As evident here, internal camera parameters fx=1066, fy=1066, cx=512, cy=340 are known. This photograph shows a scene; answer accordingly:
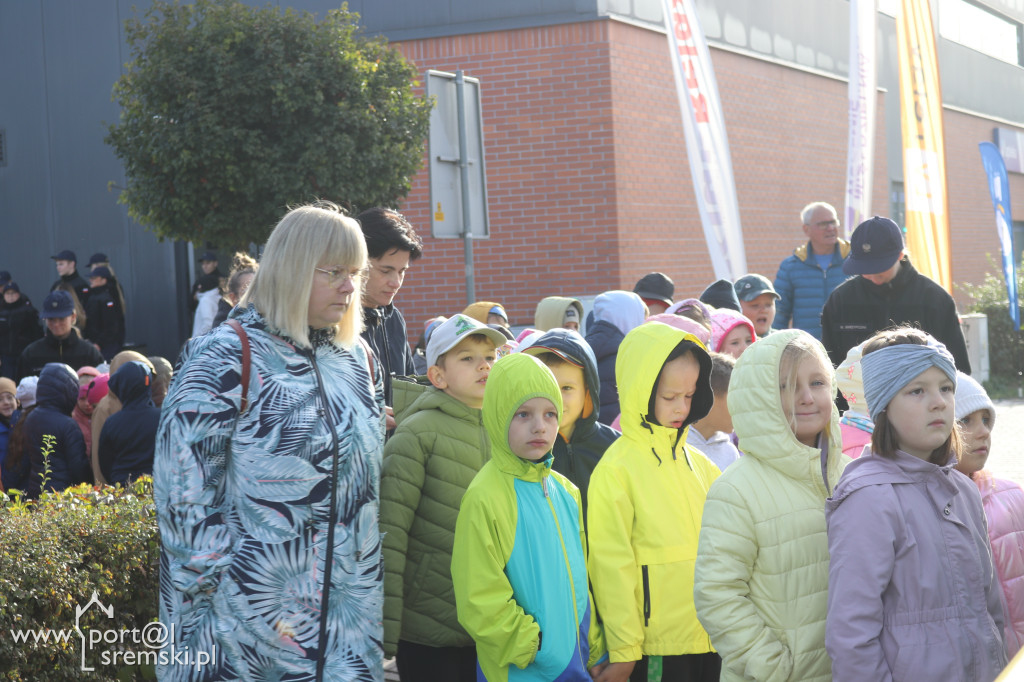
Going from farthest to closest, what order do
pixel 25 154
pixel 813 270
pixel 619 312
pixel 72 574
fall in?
pixel 25 154 → pixel 813 270 → pixel 619 312 → pixel 72 574

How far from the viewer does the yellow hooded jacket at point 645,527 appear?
11.6ft

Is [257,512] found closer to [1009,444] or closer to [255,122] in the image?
[255,122]

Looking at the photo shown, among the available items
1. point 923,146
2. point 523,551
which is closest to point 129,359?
point 523,551

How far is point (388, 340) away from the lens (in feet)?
14.6

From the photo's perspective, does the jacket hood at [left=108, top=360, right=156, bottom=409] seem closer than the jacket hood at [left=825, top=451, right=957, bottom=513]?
→ No

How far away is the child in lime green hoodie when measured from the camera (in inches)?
127

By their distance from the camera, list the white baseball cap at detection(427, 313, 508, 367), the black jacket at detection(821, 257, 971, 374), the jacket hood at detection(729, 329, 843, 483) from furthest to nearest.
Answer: the black jacket at detection(821, 257, 971, 374) → the white baseball cap at detection(427, 313, 508, 367) → the jacket hood at detection(729, 329, 843, 483)

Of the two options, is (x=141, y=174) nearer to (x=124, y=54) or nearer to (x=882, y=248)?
(x=124, y=54)

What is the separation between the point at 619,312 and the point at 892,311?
156 cm

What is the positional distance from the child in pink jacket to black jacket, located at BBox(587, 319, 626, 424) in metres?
2.23

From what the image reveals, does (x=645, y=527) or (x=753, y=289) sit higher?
(x=753, y=289)

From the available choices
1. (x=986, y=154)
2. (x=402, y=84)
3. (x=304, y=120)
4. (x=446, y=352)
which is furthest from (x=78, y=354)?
(x=986, y=154)

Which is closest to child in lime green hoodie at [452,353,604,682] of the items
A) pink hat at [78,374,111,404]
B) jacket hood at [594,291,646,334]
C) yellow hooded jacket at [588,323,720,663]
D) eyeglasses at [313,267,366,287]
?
yellow hooded jacket at [588,323,720,663]

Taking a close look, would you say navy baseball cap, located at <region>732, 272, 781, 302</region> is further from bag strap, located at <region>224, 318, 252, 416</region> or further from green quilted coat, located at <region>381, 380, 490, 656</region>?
bag strap, located at <region>224, 318, 252, 416</region>
